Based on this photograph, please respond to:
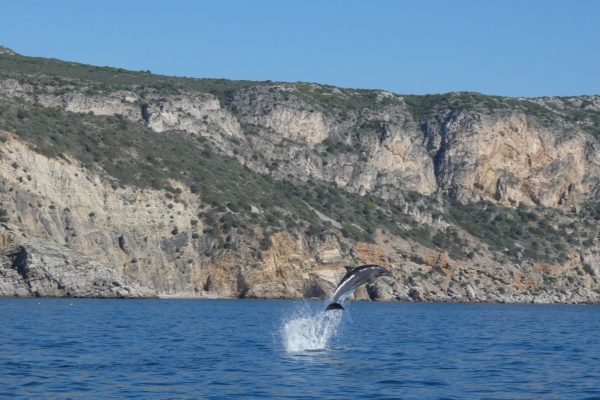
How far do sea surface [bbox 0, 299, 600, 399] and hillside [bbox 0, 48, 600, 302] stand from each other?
24.8 m

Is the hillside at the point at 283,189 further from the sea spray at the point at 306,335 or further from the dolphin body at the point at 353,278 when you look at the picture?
the dolphin body at the point at 353,278

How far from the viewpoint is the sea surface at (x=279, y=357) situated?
31766 mm

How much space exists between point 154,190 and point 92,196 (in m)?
7.84

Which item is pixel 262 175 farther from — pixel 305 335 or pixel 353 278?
pixel 353 278

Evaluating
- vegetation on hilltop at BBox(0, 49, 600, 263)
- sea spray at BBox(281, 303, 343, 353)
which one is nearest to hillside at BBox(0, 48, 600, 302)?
vegetation on hilltop at BBox(0, 49, 600, 263)

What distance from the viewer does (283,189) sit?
128 m

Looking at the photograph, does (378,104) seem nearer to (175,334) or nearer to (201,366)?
(175,334)

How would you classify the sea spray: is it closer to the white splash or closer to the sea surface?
the white splash

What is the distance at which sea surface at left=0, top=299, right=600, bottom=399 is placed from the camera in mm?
31766

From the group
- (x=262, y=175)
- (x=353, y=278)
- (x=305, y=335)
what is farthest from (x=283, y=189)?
(x=353, y=278)

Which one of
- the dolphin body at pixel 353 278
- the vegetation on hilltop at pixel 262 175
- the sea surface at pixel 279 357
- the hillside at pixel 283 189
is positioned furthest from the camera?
the vegetation on hilltop at pixel 262 175

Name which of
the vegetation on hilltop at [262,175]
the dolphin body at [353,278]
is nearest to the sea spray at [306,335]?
the dolphin body at [353,278]

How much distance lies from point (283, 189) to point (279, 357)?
287 ft

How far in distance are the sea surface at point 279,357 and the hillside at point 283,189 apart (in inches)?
977
